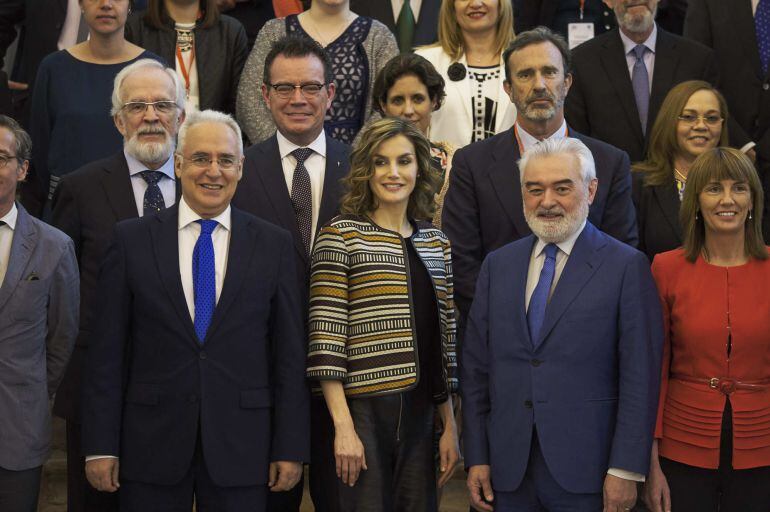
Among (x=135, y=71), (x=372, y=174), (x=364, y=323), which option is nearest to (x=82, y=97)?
(x=135, y=71)

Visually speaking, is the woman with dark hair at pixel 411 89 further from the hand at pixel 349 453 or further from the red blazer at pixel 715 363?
the hand at pixel 349 453

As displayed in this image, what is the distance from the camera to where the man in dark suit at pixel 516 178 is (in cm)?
432

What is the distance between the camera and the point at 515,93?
15.0ft

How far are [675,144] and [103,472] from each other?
9.18ft

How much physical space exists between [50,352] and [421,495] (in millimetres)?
1301

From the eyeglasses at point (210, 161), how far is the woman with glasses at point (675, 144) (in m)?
1.91

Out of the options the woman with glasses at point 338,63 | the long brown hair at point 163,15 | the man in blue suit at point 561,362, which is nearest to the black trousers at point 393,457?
the man in blue suit at point 561,362

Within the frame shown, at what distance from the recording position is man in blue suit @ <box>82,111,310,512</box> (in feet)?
11.9

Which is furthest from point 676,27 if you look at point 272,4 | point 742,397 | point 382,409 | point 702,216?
point 382,409

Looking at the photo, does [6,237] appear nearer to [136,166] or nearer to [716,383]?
[136,166]

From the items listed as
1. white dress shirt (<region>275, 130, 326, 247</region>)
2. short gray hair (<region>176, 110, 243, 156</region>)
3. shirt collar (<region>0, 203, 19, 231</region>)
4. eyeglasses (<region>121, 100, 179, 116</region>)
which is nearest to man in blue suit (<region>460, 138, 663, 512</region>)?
white dress shirt (<region>275, 130, 326, 247</region>)

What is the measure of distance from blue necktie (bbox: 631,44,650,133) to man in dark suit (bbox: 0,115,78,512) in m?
2.85

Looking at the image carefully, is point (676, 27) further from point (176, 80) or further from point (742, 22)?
point (176, 80)

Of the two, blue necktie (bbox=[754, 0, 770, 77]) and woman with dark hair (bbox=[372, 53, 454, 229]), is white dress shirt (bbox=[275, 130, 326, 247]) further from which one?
blue necktie (bbox=[754, 0, 770, 77])
